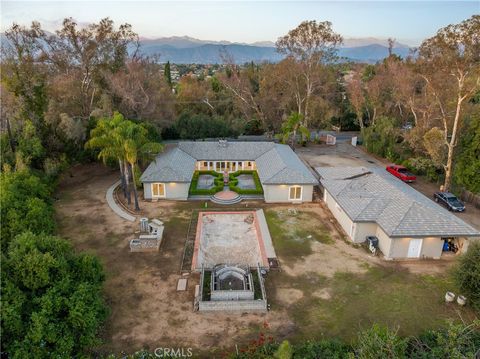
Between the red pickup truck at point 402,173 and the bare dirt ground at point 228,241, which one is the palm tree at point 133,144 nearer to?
the bare dirt ground at point 228,241

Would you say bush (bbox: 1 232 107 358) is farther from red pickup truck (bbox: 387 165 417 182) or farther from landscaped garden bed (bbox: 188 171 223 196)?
red pickup truck (bbox: 387 165 417 182)

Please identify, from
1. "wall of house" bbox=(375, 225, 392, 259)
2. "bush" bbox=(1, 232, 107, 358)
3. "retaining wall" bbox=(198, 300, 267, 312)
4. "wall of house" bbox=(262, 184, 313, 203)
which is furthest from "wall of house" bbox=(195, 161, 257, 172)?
"bush" bbox=(1, 232, 107, 358)

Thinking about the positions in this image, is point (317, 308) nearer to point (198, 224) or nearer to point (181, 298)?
point (181, 298)

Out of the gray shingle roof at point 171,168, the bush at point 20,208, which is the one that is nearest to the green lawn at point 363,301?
the gray shingle roof at point 171,168

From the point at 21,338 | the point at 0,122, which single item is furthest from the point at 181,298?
the point at 0,122

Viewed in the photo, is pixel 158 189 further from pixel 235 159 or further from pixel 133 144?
pixel 235 159

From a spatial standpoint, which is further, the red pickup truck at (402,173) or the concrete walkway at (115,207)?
the red pickup truck at (402,173)
